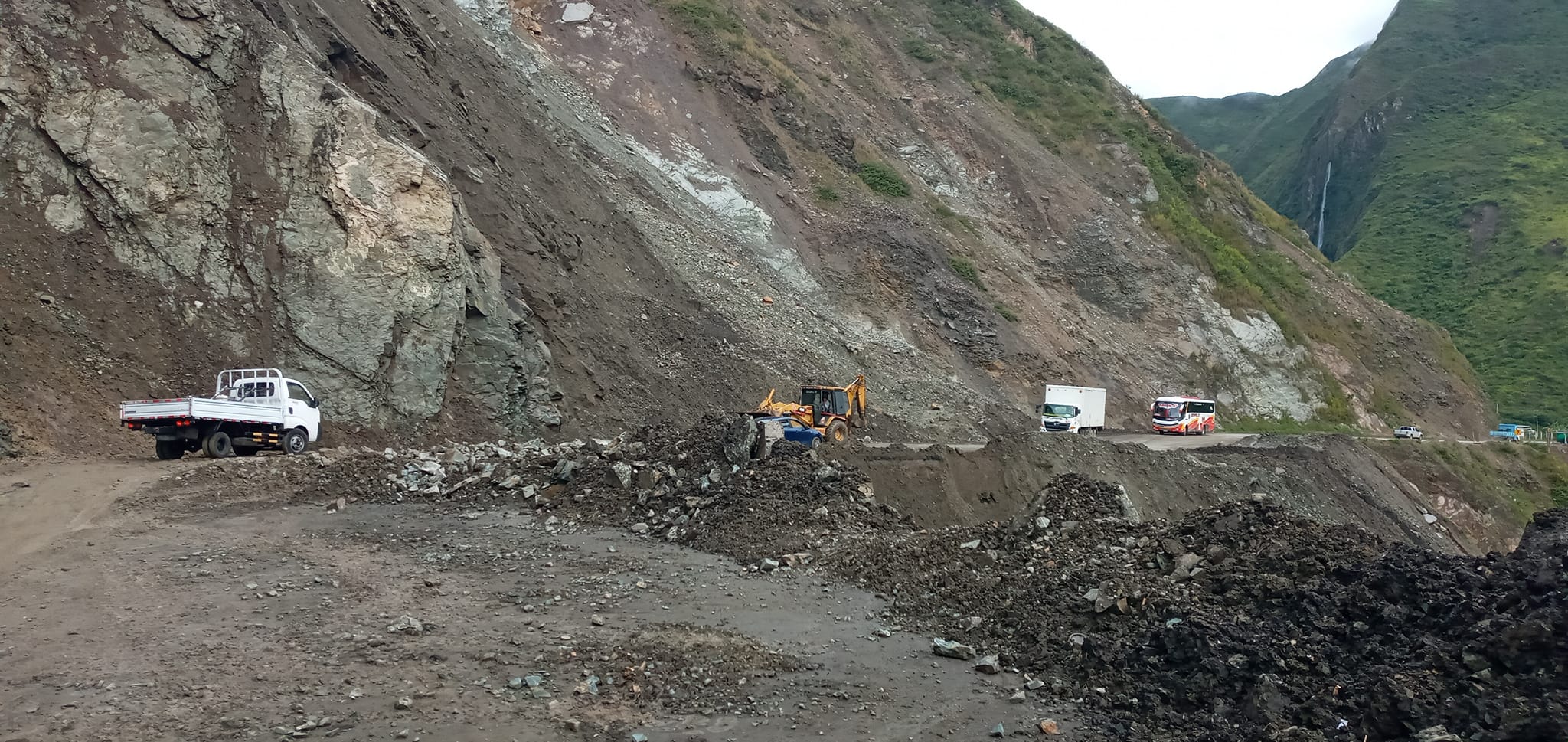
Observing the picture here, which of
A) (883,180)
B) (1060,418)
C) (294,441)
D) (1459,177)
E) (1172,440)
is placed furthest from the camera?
(1459,177)

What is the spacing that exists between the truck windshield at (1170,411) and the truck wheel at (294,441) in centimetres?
2815

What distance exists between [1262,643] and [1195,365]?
33557mm

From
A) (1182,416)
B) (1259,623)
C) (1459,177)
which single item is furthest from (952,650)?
(1459,177)

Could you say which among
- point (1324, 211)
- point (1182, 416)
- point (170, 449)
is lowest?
point (1182, 416)

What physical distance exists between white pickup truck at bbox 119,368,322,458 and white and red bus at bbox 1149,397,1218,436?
27.5m

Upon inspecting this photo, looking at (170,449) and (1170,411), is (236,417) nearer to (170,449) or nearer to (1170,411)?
(170,449)

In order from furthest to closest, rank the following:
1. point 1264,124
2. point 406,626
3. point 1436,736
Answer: point 1264,124 < point 406,626 < point 1436,736

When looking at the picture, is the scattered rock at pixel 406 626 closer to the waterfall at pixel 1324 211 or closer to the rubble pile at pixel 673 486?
the rubble pile at pixel 673 486

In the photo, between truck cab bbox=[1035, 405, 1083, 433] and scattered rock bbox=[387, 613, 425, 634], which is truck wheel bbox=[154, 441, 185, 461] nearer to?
scattered rock bbox=[387, 613, 425, 634]

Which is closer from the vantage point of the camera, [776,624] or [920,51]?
[776,624]

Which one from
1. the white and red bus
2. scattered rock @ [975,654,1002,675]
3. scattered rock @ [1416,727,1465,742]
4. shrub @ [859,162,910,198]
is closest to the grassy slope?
shrub @ [859,162,910,198]

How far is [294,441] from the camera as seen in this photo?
54.7 ft

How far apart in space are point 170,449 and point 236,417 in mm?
1049

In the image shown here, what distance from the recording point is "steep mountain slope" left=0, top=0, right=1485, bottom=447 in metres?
17.8
